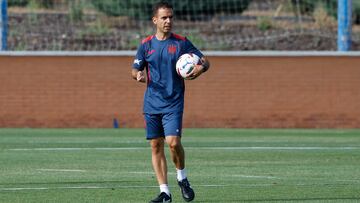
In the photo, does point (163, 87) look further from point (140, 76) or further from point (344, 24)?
point (344, 24)

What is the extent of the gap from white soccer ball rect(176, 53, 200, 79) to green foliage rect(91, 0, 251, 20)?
20.3 m

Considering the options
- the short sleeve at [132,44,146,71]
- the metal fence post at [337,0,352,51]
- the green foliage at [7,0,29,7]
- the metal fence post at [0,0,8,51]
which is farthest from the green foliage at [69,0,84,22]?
the short sleeve at [132,44,146,71]

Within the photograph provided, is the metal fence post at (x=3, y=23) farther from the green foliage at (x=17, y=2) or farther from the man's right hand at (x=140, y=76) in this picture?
the man's right hand at (x=140, y=76)

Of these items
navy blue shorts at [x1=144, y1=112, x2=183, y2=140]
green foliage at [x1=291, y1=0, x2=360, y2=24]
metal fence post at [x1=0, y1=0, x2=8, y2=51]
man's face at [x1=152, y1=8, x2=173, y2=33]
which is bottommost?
green foliage at [x1=291, y1=0, x2=360, y2=24]

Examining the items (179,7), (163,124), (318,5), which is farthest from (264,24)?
(163,124)

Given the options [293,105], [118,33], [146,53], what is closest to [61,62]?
[293,105]

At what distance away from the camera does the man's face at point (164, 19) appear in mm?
11312

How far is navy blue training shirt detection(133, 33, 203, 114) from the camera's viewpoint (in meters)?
11.4

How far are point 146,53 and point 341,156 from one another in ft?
21.9

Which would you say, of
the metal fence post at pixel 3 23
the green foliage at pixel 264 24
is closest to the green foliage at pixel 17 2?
the metal fence post at pixel 3 23

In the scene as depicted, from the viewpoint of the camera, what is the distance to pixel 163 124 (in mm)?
11469

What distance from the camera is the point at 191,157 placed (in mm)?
17469

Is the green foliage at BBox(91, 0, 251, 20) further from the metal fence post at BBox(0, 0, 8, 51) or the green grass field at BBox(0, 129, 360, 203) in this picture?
the green grass field at BBox(0, 129, 360, 203)

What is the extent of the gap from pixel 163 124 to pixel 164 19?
1.10m
